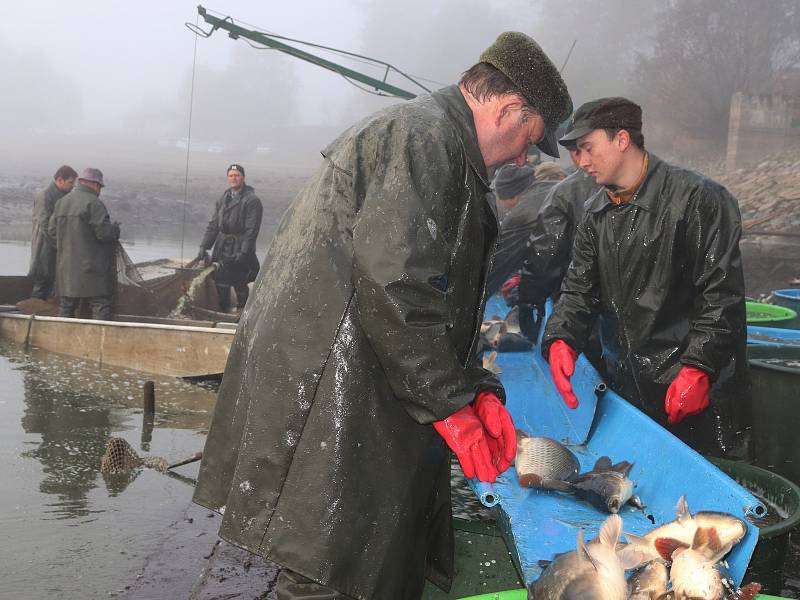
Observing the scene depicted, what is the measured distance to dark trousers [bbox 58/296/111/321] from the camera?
10172 mm

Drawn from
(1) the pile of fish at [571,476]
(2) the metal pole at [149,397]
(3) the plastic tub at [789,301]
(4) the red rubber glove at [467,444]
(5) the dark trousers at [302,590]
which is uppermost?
(3) the plastic tub at [789,301]

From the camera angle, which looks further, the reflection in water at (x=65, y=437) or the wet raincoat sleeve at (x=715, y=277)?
the reflection in water at (x=65, y=437)

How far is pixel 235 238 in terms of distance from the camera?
39.5 feet

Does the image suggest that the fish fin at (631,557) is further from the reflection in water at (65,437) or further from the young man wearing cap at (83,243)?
the young man wearing cap at (83,243)

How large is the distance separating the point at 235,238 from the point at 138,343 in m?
3.59

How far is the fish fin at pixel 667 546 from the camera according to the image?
92.6 inches

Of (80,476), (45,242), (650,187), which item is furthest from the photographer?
(45,242)

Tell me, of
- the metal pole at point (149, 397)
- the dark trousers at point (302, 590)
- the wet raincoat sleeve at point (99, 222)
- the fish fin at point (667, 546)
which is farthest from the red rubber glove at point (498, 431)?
the wet raincoat sleeve at point (99, 222)

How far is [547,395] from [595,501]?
1850 mm

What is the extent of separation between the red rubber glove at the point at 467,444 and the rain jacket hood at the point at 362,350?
6 cm

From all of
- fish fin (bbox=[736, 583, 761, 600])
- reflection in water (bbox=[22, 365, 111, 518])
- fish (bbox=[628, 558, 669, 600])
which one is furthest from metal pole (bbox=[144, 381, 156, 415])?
fish fin (bbox=[736, 583, 761, 600])

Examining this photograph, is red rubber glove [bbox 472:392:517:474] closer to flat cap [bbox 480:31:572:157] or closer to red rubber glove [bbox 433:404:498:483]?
red rubber glove [bbox 433:404:498:483]

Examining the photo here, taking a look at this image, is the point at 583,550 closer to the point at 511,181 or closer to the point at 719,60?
the point at 511,181

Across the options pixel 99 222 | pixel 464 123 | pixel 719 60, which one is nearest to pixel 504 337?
pixel 464 123
